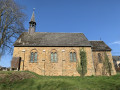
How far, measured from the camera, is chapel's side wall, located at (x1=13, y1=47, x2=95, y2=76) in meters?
18.6

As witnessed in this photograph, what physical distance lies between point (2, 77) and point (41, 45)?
11.3 meters

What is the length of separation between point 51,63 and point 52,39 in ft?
20.0

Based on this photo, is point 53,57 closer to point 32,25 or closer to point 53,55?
point 53,55

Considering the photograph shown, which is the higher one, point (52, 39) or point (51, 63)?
point (52, 39)

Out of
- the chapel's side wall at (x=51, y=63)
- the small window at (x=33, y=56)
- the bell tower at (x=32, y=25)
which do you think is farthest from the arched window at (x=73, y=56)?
the bell tower at (x=32, y=25)

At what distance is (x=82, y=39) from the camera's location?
2234 centimetres

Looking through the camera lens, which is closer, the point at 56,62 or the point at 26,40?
the point at 56,62

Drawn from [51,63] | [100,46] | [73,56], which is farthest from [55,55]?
[100,46]

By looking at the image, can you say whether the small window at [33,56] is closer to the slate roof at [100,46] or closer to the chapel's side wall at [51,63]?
the chapel's side wall at [51,63]

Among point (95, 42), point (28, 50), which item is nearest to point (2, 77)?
point (28, 50)

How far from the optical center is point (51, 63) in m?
19.1

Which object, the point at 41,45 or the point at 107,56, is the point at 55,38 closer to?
the point at 41,45

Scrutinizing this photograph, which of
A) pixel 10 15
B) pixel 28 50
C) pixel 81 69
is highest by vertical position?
pixel 10 15

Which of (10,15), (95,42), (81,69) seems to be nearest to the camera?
(10,15)
